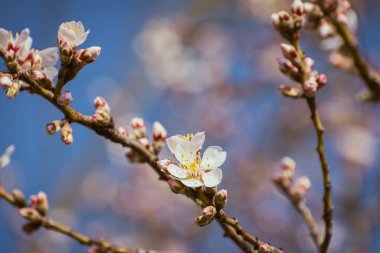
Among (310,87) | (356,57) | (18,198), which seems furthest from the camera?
(356,57)

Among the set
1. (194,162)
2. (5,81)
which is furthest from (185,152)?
(5,81)

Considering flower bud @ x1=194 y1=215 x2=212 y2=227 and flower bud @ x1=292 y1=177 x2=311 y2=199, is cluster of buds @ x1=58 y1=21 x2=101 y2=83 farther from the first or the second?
flower bud @ x1=292 y1=177 x2=311 y2=199

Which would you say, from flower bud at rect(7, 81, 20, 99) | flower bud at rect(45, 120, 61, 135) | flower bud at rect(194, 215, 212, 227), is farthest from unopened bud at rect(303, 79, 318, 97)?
flower bud at rect(7, 81, 20, 99)

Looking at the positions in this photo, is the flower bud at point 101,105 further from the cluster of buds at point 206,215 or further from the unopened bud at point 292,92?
the unopened bud at point 292,92

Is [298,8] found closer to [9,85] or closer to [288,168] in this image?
[288,168]

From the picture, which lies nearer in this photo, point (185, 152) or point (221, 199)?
point (221, 199)

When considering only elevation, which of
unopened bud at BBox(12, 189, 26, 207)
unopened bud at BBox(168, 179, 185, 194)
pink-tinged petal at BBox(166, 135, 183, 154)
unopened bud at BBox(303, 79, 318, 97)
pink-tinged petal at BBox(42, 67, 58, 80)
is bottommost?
unopened bud at BBox(168, 179, 185, 194)

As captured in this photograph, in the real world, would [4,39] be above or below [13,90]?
above

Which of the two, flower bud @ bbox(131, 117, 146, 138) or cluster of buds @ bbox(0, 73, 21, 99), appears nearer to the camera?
cluster of buds @ bbox(0, 73, 21, 99)

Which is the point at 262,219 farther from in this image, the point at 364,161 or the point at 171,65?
the point at 171,65
